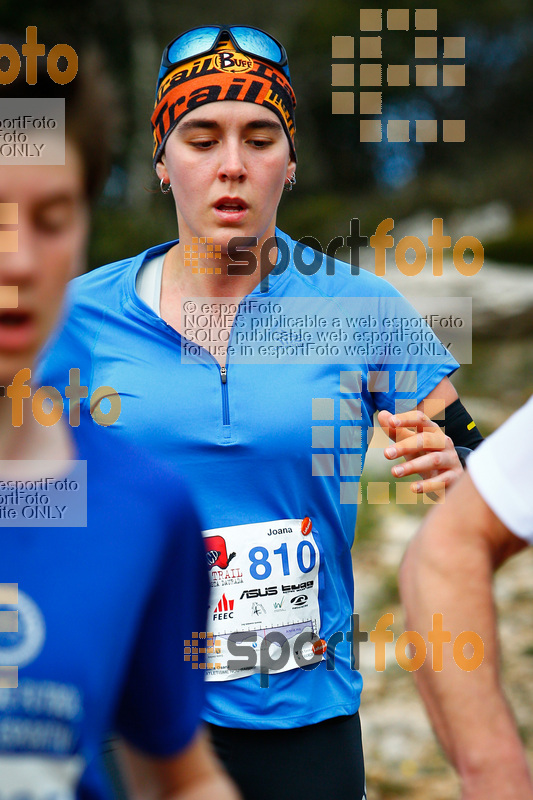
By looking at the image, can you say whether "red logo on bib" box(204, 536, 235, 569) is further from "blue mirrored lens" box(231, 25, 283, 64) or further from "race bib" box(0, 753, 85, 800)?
"blue mirrored lens" box(231, 25, 283, 64)

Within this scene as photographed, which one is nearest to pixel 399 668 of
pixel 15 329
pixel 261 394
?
pixel 261 394

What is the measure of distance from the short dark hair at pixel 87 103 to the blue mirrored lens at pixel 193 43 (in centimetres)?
158

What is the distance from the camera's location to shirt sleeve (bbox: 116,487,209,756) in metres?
1.18

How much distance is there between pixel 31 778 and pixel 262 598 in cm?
128

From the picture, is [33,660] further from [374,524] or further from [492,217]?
[492,217]

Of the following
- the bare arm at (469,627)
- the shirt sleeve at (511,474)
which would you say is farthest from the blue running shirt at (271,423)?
the shirt sleeve at (511,474)

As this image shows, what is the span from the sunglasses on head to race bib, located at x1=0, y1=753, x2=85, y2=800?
6.85ft

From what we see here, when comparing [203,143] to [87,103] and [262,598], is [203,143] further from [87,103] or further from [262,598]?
[87,103]

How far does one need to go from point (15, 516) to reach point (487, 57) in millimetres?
16558

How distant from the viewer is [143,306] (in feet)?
7.70

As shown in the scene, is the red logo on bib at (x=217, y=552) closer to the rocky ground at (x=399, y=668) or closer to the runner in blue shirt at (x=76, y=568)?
the runner in blue shirt at (x=76, y=568)

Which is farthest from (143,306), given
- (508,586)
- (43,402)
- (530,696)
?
(508,586)

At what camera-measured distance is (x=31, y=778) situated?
1016 mm

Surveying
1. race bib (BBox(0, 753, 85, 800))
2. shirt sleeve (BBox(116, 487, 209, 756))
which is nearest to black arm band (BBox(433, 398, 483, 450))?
shirt sleeve (BBox(116, 487, 209, 756))
